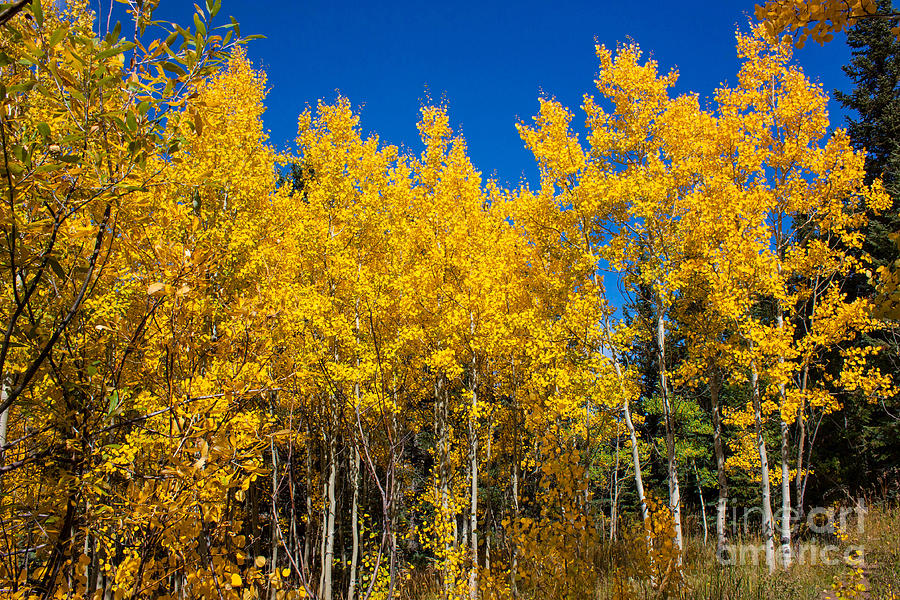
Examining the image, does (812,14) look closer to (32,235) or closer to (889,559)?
(32,235)

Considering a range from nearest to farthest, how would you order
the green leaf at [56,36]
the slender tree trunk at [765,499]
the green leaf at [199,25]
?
the green leaf at [56,36]
the green leaf at [199,25]
the slender tree trunk at [765,499]

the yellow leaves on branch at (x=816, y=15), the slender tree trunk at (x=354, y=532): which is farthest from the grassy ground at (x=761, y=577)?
the yellow leaves on branch at (x=816, y=15)

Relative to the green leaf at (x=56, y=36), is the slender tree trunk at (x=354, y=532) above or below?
below

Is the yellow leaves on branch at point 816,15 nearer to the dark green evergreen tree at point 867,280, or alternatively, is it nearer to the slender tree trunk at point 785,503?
the slender tree trunk at point 785,503

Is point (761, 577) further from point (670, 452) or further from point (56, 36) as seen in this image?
point (56, 36)

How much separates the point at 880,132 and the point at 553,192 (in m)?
12.6

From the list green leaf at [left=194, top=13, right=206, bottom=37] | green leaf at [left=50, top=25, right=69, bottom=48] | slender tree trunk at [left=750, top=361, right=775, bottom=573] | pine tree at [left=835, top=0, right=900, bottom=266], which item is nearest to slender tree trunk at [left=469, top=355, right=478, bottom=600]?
slender tree trunk at [left=750, top=361, right=775, bottom=573]

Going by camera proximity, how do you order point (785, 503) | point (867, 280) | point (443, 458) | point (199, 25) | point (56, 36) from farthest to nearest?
1. point (867, 280)
2. point (443, 458)
3. point (785, 503)
4. point (199, 25)
5. point (56, 36)

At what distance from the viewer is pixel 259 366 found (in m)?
1.77

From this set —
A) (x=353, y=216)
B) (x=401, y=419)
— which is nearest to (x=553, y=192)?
(x=353, y=216)

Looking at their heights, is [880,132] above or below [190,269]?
above

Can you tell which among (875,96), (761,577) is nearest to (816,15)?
(761,577)

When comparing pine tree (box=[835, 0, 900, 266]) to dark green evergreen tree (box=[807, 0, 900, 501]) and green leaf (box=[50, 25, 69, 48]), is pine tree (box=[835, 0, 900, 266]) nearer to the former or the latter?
dark green evergreen tree (box=[807, 0, 900, 501])

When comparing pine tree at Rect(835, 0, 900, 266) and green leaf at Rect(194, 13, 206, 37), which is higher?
pine tree at Rect(835, 0, 900, 266)
